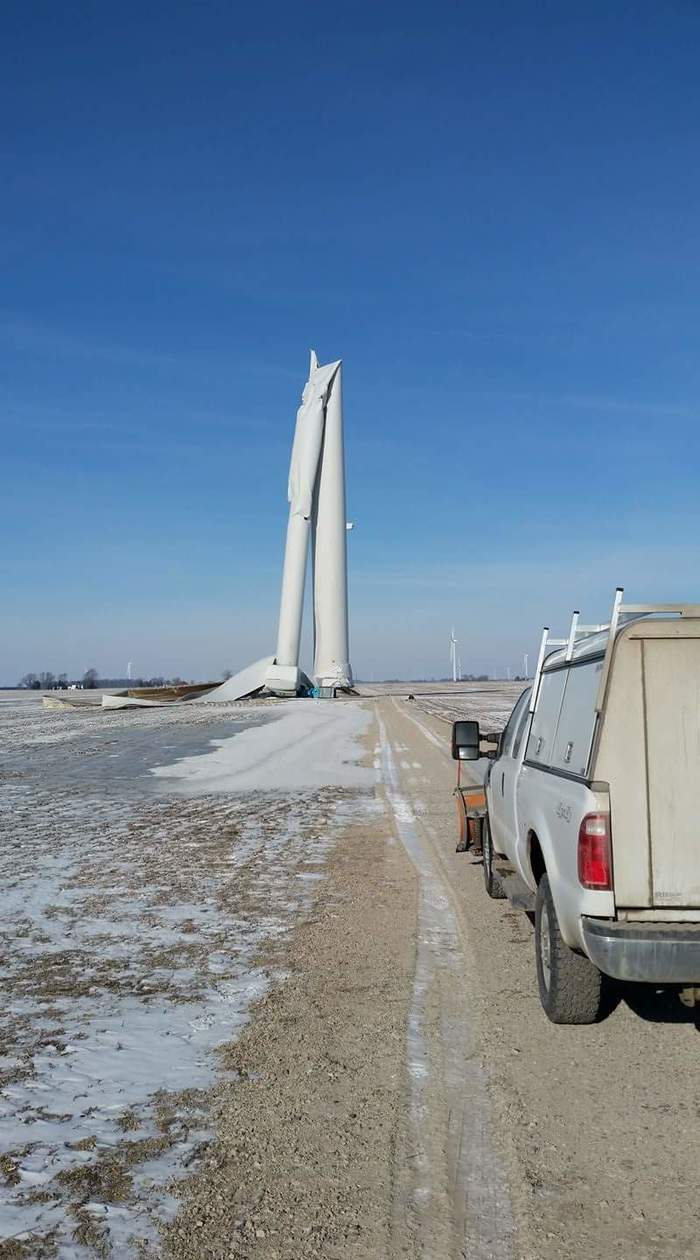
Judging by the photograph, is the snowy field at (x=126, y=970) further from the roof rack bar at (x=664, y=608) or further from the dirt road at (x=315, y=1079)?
the roof rack bar at (x=664, y=608)

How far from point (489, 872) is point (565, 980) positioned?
325 cm

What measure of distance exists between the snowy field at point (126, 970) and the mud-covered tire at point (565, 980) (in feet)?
5.91

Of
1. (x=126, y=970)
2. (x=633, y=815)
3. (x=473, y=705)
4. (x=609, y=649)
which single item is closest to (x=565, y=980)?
(x=633, y=815)

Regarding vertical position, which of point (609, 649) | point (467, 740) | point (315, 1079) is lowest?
point (315, 1079)

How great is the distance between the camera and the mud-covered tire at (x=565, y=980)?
17.1 feet

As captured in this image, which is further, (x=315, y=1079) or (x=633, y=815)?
(x=315, y=1079)

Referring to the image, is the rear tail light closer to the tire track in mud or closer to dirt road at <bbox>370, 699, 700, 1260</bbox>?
dirt road at <bbox>370, 699, 700, 1260</bbox>

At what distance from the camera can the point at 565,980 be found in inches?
207

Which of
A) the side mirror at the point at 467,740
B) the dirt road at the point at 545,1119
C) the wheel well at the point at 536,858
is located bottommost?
the dirt road at the point at 545,1119

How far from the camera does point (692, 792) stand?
4.61 meters

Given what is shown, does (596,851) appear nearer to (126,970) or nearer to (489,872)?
(126,970)

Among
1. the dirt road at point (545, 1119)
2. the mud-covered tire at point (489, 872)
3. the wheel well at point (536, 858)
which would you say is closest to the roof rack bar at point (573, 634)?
the wheel well at point (536, 858)

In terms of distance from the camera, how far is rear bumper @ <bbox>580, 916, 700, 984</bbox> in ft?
14.7

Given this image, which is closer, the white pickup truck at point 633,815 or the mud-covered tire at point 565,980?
the white pickup truck at point 633,815
